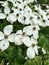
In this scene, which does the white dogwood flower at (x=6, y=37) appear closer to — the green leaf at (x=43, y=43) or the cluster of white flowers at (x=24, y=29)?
the cluster of white flowers at (x=24, y=29)

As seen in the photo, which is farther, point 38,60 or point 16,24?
point 16,24

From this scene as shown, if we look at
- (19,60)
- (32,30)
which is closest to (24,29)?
(32,30)

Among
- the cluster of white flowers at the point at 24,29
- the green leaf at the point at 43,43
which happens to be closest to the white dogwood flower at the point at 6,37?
the cluster of white flowers at the point at 24,29

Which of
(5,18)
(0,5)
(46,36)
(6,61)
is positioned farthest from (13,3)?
(6,61)

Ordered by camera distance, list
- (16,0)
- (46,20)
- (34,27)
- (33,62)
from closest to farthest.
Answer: (33,62) → (34,27) → (46,20) → (16,0)

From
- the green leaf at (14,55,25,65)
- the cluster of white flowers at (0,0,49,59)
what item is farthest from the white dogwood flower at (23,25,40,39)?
the green leaf at (14,55,25,65)

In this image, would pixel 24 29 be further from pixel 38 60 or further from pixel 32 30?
pixel 38 60

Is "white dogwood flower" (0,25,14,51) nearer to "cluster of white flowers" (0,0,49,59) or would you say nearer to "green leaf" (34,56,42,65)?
"cluster of white flowers" (0,0,49,59)

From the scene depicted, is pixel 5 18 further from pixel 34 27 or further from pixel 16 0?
pixel 16 0
